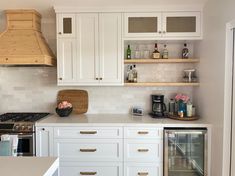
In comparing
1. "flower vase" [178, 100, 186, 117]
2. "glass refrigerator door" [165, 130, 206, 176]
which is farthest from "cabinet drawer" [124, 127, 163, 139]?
"flower vase" [178, 100, 186, 117]

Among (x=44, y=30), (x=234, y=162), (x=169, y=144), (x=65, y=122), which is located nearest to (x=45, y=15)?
(x=44, y=30)

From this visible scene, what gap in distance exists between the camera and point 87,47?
3207 mm

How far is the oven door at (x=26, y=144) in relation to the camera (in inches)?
115

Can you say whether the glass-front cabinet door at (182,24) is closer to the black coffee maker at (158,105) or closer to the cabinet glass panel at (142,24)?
the cabinet glass panel at (142,24)

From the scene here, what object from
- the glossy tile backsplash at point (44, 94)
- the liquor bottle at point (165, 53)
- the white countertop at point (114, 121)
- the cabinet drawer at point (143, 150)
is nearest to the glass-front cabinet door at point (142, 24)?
the liquor bottle at point (165, 53)

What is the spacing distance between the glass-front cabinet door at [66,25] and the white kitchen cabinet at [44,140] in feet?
4.14

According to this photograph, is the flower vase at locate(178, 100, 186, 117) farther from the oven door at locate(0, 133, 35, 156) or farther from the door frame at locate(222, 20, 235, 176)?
the oven door at locate(0, 133, 35, 156)

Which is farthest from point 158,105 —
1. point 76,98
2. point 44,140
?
point 44,140

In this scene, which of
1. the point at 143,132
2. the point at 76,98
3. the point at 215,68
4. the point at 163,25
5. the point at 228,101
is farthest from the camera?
the point at 76,98

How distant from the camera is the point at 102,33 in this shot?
10.5 feet

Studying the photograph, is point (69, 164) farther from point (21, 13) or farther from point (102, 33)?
point (21, 13)

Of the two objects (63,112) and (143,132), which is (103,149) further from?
(63,112)

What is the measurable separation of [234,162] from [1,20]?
11.8 ft

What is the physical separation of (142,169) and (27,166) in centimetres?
180
